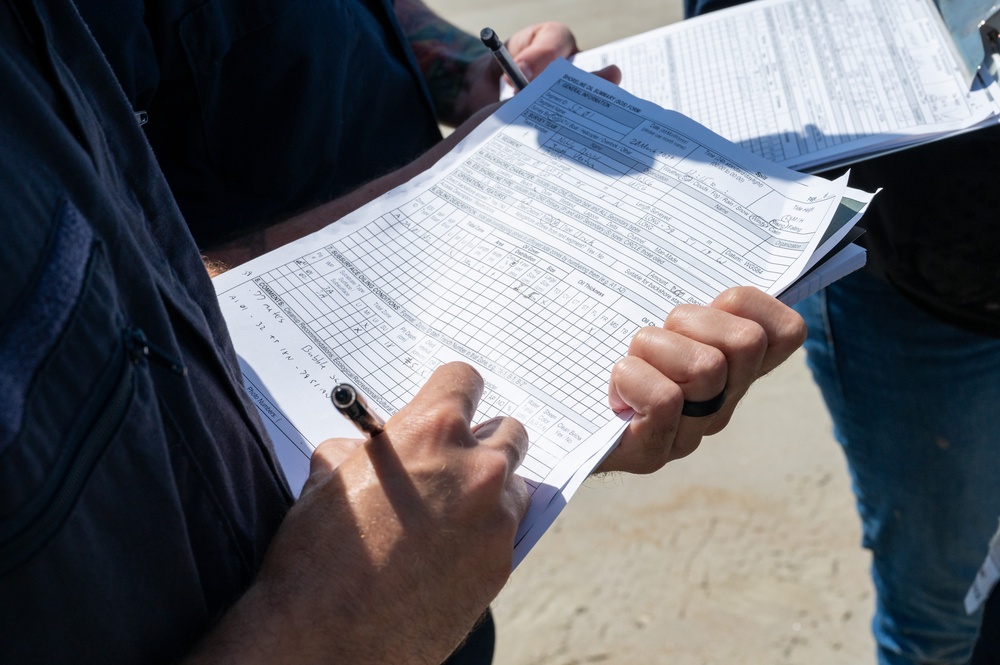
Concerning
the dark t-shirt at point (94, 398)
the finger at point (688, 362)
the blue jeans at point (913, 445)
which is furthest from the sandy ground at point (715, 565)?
the dark t-shirt at point (94, 398)

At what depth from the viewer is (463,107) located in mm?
1312

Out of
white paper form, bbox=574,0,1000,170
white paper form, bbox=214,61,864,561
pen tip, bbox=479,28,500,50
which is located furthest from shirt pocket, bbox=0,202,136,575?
white paper form, bbox=574,0,1000,170

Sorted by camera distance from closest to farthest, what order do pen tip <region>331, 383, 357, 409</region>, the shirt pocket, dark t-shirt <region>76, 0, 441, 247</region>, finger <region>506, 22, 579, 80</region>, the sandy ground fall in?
the shirt pocket
pen tip <region>331, 383, 357, 409</region>
dark t-shirt <region>76, 0, 441, 247</region>
finger <region>506, 22, 579, 80</region>
the sandy ground

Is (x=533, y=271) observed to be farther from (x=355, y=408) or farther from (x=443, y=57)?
(x=443, y=57)

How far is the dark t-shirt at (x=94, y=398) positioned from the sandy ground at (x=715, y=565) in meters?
1.11

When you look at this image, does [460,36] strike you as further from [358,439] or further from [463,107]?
[358,439]

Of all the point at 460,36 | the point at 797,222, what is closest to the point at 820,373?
the point at 797,222

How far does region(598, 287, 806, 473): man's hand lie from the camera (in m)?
0.73

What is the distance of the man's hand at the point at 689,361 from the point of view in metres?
0.73

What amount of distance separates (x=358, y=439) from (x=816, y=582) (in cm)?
128

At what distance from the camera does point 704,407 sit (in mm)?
759

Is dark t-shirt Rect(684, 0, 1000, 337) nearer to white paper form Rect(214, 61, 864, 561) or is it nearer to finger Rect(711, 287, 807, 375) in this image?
white paper form Rect(214, 61, 864, 561)

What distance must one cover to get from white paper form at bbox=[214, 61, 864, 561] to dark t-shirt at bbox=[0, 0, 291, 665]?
0.18 m

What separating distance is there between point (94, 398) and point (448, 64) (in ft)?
3.20
